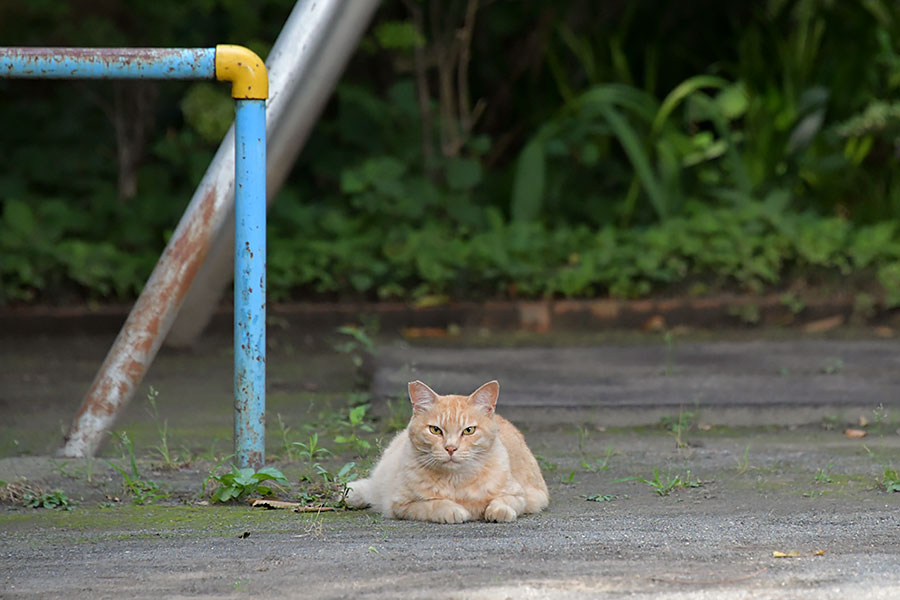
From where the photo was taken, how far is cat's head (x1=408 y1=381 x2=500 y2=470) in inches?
123

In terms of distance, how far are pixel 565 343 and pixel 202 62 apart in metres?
3.12

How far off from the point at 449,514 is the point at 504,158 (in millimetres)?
5611

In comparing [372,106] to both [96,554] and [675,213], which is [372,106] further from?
[96,554]

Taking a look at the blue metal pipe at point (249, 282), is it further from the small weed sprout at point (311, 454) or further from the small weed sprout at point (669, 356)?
the small weed sprout at point (669, 356)

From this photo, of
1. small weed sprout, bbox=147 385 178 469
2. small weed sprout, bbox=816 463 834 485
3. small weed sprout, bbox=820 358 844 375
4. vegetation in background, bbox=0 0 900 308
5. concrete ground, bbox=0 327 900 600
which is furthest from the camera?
A: vegetation in background, bbox=0 0 900 308

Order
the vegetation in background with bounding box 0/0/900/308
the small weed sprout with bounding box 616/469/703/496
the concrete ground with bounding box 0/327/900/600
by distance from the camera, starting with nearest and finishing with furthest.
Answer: the concrete ground with bounding box 0/327/900/600, the small weed sprout with bounding box 616/469/703/496, the vegetation in background with bounding box 0/0/900/308

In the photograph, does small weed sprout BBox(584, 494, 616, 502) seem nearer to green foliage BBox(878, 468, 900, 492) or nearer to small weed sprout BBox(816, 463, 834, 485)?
small weed sprout BBox(816, 463, 834, 485)

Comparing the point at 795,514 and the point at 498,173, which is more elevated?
the point at 498,173

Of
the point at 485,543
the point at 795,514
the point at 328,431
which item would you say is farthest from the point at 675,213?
the point at 485,543

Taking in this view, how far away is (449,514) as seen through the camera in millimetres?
3113

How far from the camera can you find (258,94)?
11.5 ft

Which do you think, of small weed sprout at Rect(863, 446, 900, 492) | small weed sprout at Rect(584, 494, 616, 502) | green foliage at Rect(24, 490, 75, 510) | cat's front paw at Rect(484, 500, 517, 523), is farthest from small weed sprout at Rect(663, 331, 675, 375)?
green foliage at Rect(24, 490, 75, 510)

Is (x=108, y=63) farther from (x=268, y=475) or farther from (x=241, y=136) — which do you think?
(x=268, y=475)

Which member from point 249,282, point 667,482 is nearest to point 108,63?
point 249,282
